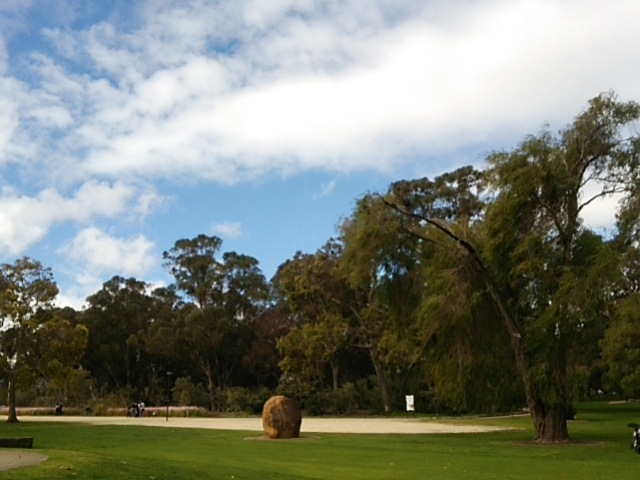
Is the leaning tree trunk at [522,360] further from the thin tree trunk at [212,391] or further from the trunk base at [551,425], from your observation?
the thin tree trunk at [212,391]

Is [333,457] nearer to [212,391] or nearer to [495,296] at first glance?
[495,296]

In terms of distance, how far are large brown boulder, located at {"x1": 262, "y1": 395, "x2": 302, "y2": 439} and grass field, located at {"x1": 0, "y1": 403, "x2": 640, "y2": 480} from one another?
689 millimetres

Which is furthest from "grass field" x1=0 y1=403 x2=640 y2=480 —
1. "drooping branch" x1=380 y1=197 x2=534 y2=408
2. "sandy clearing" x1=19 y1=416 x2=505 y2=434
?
"sandy clearing" x1=19 y1=416 x2=505 y2=434

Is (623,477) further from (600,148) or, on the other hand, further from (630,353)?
(630,353)

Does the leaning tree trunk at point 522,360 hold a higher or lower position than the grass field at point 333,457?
higher

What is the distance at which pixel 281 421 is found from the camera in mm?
28922

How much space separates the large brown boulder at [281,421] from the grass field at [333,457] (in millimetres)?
689

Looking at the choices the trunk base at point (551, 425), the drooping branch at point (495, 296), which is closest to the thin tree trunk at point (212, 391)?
the drooping branch at point (495, 296)

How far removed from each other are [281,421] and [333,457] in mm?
8138

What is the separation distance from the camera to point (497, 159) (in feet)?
92.1

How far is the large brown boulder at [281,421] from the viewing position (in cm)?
2889

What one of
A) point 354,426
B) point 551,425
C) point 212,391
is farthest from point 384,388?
point 551,425

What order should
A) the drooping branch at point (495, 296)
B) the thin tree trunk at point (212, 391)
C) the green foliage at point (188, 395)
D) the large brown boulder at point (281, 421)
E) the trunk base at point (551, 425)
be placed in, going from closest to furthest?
the trunk base at point (551, 425)
the drooping branch at point (495, 296)
the large brown boulder at point (281, 421)
the thin tree trunk at point (212, 391)
the green foliage at point (188, 395)

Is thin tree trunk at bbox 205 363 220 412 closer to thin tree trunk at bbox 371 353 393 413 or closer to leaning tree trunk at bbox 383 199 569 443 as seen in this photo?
thin tree trunk at bbox 371 353 393 413
